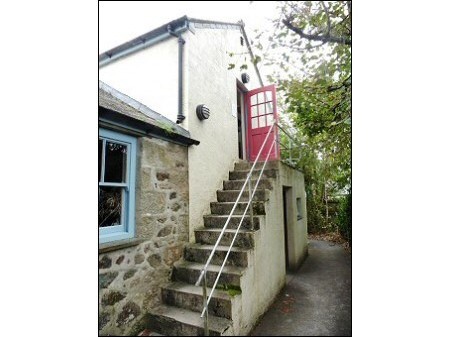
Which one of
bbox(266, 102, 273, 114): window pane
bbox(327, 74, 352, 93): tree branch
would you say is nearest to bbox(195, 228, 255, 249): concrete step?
bbox(327, 74, 352, 93): tree branch

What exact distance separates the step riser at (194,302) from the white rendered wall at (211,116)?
0.90 m

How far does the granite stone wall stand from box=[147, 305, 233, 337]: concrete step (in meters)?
0.16

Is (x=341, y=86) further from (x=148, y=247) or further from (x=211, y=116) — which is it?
(x=148, y=247)

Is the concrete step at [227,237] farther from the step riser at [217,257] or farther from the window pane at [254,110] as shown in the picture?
the window pane at [254,110]

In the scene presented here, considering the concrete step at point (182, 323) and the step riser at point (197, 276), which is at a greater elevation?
the step riser at point (197, 276)

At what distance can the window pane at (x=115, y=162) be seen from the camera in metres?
2.54

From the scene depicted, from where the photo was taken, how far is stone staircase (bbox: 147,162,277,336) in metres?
2.62

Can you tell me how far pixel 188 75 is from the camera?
13.0ft

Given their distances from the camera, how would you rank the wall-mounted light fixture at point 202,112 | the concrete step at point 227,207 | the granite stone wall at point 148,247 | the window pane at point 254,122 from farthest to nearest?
the window pane at point 254,122 → the wall-mounted light fixture at point 202,112 → the concrete step at point 227,207 → the granite stone wall at point 148,247

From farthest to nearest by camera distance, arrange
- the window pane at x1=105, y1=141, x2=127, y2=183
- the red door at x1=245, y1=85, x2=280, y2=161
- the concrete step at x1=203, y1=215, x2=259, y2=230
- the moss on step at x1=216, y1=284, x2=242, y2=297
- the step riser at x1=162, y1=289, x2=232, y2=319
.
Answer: the red door at x1=245, y1=85, x2=280, y2=161 < the concrete step at x1=203, y1=215, x2=259, y2=230 < the moss on step at x1=216, y1=284, x2=242, y2=297 < the step riser at x1=162, y1=289, x2=232, y2=319 < the window pane at x1=105, y1=141, x2=127, y2=183

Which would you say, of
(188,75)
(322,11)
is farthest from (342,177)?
(188,75)

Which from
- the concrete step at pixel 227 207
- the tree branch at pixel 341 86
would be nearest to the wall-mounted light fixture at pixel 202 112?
the concrete step at pixel 227 207

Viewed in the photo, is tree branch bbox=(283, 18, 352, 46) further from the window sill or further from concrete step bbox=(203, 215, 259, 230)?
the window sill
